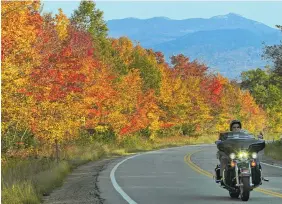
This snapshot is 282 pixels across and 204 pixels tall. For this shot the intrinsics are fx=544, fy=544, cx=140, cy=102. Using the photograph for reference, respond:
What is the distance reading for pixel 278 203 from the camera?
12.1 metres

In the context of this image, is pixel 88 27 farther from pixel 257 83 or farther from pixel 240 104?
pixel 257 83

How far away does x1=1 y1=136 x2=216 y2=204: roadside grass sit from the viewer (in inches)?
535

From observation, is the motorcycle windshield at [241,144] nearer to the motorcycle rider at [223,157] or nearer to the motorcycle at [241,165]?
the motorcycle at [241,165]

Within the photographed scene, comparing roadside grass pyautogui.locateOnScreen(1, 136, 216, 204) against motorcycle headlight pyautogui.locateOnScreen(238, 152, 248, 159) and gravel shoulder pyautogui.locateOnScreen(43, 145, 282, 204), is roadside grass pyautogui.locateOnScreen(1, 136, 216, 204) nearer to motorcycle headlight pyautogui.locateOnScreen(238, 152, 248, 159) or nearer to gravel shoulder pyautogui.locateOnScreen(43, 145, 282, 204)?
gravel shoulder pyautogui.locateOnScreen(43, 145, 282, 204)

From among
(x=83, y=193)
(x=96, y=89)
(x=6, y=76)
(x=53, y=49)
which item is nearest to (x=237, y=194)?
(x=83, y=193)

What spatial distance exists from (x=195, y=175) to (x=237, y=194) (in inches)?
305

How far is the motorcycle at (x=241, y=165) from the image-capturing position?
12.2 metres

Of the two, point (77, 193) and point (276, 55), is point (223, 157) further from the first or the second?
point (276, 55)

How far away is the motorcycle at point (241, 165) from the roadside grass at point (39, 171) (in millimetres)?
4754

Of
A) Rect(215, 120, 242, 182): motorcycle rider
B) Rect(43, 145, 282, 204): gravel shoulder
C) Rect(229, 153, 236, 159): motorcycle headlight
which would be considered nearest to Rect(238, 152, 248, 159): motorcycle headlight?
Rect(229, 153, 236, 159): motorcycle headlight

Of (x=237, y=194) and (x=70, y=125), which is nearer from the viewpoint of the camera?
(x=237, y=194)

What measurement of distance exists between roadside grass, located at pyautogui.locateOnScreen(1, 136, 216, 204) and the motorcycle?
15.6 feet

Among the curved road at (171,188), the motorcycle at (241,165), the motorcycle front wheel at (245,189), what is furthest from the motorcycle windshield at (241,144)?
the curved road at (171,188)

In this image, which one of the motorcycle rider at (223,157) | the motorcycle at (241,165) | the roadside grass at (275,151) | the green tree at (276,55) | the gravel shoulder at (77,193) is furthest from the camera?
the green tree at (276,55)
